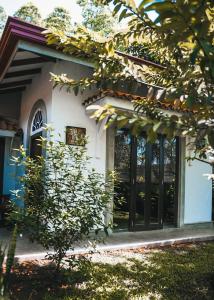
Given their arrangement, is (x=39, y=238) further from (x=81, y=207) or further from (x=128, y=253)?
(x=128, y=253)

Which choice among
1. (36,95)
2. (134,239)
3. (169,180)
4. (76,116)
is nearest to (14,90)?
(36,95)

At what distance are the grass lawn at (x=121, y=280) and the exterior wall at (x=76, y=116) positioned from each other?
2.82 metres

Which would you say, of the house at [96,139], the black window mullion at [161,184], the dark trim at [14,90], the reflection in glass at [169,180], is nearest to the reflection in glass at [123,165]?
the house at [96,139]

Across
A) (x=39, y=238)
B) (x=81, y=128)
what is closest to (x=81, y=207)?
(x=39, y=238)

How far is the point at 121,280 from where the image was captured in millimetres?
5109

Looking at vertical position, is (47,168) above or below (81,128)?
below

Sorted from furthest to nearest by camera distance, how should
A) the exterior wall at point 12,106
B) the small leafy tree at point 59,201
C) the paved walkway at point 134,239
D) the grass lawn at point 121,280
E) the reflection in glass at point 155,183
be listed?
the exterior wall at point 12,106 → the reflection in glass at point 155,183 → the paved walkway at point 134,239 → the small leafy tree at point 59,201 → the grass lawn at point 121,280

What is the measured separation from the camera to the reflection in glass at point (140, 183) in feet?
29.9

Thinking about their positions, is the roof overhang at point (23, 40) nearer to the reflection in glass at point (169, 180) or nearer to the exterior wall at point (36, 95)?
the exterior wall at point (36, 95)

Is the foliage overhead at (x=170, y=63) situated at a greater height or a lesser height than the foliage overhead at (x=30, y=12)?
lesser

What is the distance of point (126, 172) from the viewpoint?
9.02 metres

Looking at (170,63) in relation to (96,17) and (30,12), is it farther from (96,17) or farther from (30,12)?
(30,12)

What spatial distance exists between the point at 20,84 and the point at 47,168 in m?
5.84

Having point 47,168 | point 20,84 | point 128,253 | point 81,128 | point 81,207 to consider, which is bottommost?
point 128,253
